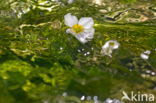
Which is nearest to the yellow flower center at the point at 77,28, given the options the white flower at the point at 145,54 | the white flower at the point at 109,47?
the white flower at the point at 109,47

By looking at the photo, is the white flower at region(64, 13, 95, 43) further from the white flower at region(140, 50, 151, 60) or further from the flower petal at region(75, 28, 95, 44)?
the white flower at region(140, 50, 151, 60)

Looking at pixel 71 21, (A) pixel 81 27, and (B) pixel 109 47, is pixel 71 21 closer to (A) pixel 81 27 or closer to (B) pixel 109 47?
(A) pixel 81 27

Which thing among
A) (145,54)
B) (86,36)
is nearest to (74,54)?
(86,36)

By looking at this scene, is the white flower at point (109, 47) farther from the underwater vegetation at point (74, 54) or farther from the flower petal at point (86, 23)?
the flower petal at point (86, 23)

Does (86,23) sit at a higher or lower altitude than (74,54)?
higher

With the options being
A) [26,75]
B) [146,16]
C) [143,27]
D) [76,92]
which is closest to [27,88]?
[26,75]

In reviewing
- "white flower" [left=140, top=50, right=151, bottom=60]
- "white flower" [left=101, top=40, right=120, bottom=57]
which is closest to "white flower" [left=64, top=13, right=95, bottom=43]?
"white flower" [left=101, top=40, right=120, bottom=57]

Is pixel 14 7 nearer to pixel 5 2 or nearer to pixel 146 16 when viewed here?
pixel 5 2
